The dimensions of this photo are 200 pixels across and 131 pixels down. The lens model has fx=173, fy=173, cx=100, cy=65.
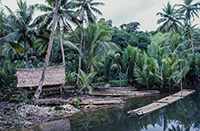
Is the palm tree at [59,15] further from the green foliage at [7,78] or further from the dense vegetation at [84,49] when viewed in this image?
the green foliage at [7,78]

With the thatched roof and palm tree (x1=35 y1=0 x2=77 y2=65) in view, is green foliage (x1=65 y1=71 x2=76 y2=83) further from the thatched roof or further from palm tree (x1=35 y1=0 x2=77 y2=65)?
palm tree (x1=35 y1=0 x2=77 y2=65)

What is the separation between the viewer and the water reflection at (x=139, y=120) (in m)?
6.43

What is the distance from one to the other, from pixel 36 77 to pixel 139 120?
724cm

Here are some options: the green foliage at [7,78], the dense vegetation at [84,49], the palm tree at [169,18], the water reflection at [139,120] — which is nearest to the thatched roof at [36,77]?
the dense vegetation at [84,49]

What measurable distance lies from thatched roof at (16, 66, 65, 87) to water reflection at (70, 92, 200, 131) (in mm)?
4068

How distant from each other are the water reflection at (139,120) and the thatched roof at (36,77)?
4.07 metres

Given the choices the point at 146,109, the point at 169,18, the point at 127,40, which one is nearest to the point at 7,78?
the point at 146,109

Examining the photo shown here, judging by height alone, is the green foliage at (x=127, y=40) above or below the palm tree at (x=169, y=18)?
below

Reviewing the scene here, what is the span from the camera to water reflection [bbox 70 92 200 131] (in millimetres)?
6430

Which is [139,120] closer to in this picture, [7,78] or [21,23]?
[21,23]

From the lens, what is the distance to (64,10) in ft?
42.1

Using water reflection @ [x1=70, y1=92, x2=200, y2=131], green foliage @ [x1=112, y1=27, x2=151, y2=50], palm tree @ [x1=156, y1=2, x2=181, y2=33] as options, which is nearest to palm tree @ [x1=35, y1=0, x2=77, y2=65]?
water reflection @ [x1=70, y1=92, x2=200, y2=131]

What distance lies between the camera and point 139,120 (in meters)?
6.97

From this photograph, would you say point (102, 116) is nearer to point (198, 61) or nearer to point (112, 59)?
point (112, 59)
